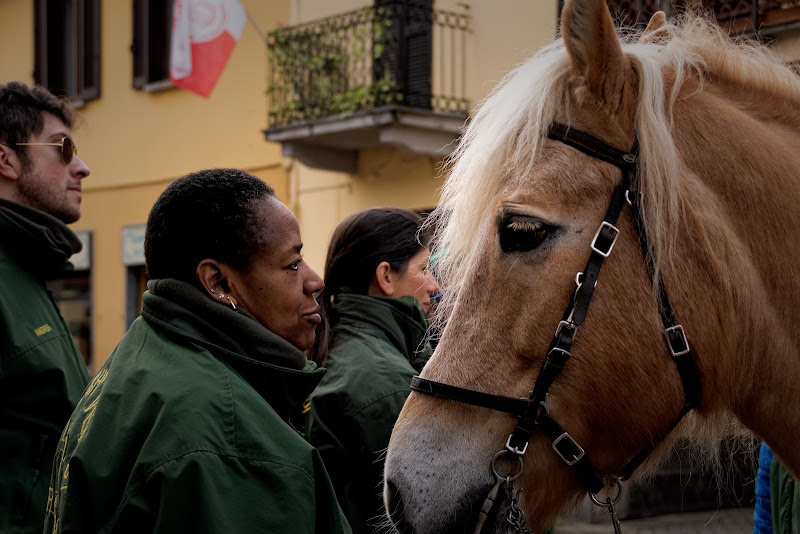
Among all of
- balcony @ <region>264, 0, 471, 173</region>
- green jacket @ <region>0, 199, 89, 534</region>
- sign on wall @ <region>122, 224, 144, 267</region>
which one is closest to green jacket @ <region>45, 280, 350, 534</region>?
green jacket @ <region>0, 199, 89, 534</region>

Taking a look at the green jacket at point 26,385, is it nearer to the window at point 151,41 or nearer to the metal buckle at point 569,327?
the metal buckle at point 569,327

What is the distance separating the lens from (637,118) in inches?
75.3

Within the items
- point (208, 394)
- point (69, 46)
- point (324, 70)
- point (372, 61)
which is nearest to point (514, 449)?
point (208, 394)

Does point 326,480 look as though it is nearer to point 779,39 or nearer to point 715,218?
point 715,218

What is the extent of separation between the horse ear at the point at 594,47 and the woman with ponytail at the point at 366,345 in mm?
1387

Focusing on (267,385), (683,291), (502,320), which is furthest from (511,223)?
(267,385)

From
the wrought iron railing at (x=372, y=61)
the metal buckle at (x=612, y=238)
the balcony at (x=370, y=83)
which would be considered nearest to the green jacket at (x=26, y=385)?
the metal buckle at (x=612, y=238)

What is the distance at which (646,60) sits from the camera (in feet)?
6.41

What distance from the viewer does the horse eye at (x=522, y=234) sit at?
1.85 meters

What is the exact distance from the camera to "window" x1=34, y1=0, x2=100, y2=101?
15.6 metres

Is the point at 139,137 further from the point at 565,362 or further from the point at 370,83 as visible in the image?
the point at 565,362

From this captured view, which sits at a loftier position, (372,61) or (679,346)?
(372,61)

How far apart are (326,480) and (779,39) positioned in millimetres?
7202

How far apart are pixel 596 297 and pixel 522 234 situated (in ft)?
0.66
